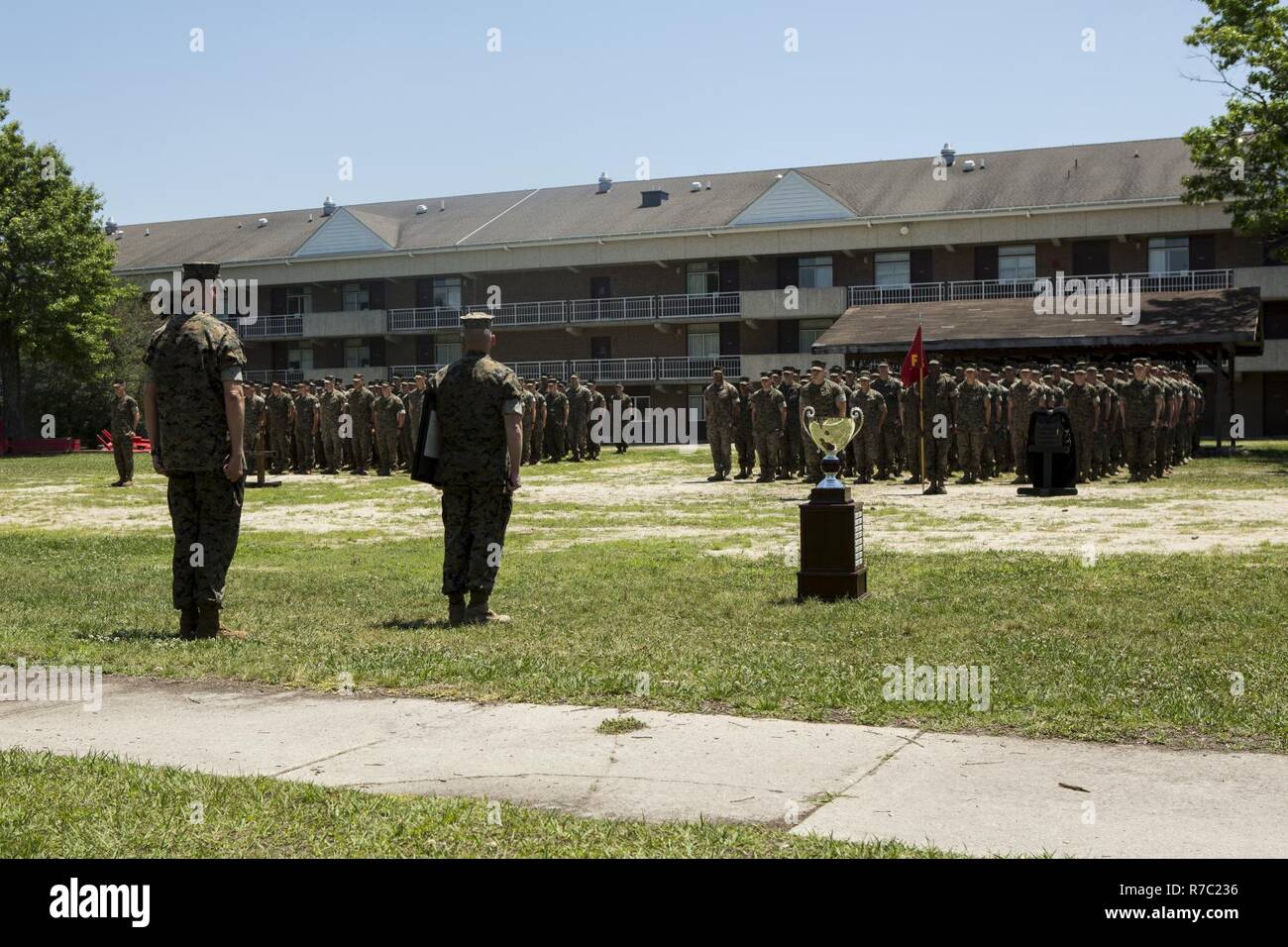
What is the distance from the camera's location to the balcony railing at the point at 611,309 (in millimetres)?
60906

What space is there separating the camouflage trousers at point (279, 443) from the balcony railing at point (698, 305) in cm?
2686

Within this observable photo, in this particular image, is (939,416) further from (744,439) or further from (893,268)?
(893,268)

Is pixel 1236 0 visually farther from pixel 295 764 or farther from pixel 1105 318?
pixel 295 764

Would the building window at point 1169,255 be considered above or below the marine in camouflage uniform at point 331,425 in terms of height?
above

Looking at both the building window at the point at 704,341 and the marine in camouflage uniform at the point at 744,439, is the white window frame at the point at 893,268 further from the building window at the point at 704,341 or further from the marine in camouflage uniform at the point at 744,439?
the marine in camouflage uniform at the point at 744,439

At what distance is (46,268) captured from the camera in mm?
53875

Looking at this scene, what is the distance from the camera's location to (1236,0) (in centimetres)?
3888

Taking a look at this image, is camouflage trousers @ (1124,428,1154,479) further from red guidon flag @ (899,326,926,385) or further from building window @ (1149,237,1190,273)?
building window @ (1149,237,1190,273)

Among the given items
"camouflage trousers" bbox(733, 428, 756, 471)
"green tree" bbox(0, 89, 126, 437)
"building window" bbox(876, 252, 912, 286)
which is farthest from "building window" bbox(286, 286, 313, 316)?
"camouflage trousers" bbox(733, 428, 756, 471)

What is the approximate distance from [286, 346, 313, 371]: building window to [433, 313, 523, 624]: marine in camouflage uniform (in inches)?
2391

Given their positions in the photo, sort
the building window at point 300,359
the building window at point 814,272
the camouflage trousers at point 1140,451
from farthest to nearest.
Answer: the building window at point 300,359, the building window at point 814,272, the camouflage trousers at point 1140,451

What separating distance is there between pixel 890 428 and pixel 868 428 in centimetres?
98

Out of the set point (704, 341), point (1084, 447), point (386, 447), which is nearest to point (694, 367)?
point (704, 341)

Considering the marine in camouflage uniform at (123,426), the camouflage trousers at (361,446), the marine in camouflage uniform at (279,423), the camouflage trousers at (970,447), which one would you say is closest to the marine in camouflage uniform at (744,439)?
the camouflage trousers at (970,447)
